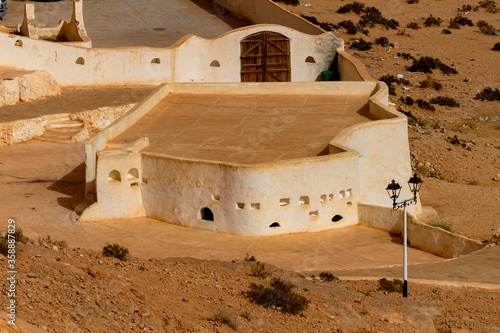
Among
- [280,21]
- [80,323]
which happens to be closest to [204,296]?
[80,323]

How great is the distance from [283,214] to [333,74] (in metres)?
15.4

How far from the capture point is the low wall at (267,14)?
41.8 m

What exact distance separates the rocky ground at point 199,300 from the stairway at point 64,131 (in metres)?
13.5

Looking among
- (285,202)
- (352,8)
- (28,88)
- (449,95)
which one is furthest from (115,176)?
(352,8)

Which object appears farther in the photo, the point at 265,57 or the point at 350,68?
the point at 265,57

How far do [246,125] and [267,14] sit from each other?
15.1m

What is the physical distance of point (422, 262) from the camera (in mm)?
24047

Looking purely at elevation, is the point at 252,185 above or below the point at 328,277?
above

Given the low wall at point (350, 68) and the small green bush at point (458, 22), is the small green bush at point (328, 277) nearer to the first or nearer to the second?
the low wall at point (350, 68)

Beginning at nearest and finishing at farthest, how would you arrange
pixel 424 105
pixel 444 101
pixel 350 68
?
pixel 350 68 < pixel 424 105 < pixel 444 101

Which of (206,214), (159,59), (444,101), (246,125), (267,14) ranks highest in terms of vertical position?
(267,14)

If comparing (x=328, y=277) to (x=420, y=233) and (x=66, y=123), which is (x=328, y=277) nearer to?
(x=420, y=233)

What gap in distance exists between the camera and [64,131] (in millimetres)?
34125

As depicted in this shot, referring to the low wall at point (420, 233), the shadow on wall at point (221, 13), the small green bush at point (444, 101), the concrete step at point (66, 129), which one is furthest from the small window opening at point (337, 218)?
the small green bush at point (444, 101)
